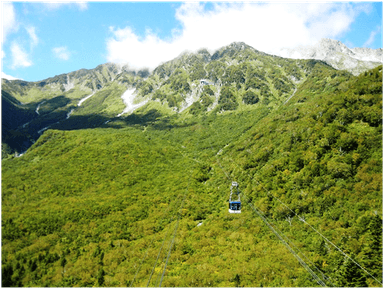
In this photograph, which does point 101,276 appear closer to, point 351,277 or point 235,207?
point 235,207

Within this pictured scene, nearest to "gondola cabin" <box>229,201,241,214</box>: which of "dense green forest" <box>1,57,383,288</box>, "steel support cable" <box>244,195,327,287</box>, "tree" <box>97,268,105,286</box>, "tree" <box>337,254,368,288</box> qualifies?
"dense green forest" <box>1,57,383,288</box>

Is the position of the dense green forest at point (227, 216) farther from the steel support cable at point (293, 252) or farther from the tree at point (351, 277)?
the steel support cable at point (293, 252)

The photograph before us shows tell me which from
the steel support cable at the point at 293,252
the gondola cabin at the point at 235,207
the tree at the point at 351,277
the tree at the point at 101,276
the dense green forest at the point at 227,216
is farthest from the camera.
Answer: the gondola cabin at the point at 235,207

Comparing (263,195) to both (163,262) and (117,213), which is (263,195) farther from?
(117,213)

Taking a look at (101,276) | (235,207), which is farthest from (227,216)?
(101,276)

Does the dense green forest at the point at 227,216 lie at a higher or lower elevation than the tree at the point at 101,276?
higher

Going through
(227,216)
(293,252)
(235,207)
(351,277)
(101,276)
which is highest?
(235,207)

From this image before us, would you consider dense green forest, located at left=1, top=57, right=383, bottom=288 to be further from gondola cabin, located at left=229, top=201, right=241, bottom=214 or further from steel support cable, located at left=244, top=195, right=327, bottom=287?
gondola cabin, located at left=229, top=201, right=241, bottom=214

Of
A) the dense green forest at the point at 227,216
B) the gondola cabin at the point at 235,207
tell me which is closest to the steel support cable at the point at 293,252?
the dense green forest at the point at 227,216

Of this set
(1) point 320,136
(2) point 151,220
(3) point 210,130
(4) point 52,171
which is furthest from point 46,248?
(3) point 210,130
